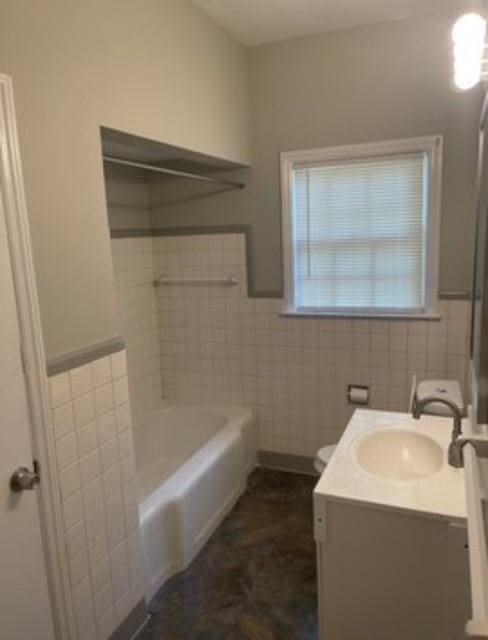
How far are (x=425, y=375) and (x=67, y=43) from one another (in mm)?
2391

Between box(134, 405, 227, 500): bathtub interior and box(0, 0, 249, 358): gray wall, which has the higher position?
box(0, 0, 249, 358): gray wall

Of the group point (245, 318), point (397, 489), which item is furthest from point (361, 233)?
point (397, 489)

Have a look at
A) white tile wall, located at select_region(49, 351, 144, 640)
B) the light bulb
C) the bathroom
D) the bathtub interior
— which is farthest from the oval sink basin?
the bathtub interior

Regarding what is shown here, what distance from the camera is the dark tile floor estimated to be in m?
1.92

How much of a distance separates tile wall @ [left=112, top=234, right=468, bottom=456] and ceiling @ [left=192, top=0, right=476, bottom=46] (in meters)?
1.17

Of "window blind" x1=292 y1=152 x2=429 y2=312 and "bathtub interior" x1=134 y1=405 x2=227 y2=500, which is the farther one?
"bathtub interior" x1=134 y1=405 x2=227 y2=500

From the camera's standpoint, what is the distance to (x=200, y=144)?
7.50ft

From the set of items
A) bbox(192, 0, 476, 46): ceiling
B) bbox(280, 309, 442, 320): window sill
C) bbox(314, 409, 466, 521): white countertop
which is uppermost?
bbox(192, 0, 476, 46): ceiling

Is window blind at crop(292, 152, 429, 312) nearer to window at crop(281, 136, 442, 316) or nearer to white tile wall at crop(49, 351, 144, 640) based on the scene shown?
window at crop(281, 136, 442, 316)

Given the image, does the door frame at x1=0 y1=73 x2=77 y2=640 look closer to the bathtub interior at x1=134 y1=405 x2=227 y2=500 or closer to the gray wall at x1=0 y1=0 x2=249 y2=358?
the gray wall at x1=0 y1=0 x2=249 y2=358

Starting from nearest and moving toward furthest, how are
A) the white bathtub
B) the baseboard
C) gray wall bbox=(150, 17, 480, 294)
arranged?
the white bathtub → gray wall bbox=(150, 17, 480, 294) → the baseboard

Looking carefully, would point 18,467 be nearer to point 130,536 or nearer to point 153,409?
point 130,536

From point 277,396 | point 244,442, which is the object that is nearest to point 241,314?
point 277,396

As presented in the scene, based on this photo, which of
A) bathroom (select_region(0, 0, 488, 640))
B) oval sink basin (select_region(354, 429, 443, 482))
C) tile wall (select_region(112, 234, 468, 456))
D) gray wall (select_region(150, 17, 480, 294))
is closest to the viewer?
bathroom (select_region(0, 0, 488, 640))
